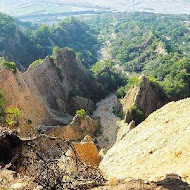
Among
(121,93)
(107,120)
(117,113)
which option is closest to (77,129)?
(107,120)

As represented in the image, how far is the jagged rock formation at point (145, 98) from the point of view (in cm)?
4397

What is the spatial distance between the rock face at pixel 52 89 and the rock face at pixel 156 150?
619 inches

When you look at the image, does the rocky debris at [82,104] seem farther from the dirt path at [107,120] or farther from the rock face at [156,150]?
the rock face at [156,150]

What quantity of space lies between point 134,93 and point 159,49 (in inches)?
1984

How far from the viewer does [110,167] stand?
16.6 meters

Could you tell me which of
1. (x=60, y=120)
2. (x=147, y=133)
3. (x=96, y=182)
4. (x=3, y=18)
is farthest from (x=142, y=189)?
(x=3, y=18)

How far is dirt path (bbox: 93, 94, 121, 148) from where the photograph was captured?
37.4 meters

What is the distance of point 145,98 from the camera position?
44969 mm

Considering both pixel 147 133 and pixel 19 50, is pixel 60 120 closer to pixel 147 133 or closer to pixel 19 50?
pixel 147 133

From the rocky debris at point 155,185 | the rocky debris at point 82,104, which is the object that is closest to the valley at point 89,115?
the rocky debris at point 155,185

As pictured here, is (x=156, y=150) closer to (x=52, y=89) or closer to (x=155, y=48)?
(x=52, y=89)

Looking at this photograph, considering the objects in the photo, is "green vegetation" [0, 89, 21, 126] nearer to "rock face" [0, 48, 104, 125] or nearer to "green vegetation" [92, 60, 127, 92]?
"rock face" [0, 48, 104, 125]

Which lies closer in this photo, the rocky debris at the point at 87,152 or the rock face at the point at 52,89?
the rocky debris at the point at 87,152

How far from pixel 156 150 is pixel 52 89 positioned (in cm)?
3033
